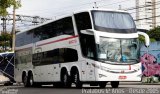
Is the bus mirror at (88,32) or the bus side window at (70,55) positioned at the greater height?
the bus mirror at (88,32)

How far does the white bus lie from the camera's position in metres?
21.4

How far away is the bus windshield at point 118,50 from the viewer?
21.4m

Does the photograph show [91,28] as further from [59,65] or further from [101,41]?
[59,65]

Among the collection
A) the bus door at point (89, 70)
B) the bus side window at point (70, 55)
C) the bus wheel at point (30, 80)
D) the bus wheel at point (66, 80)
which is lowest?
the bus wheel at point (30, 80)

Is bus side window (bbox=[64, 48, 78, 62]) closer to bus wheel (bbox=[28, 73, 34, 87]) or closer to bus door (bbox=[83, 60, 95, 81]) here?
bus door (bbox=[83, 60, 95, 81])

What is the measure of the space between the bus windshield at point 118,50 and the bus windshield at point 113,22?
1.80 feet

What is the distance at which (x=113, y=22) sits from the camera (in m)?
22.0

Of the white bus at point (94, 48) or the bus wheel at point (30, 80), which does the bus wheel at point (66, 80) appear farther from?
the bus wheel at point (30, 80)

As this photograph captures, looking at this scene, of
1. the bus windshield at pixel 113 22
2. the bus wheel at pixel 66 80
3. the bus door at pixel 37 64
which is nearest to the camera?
the bus windshield at pixel 113 22

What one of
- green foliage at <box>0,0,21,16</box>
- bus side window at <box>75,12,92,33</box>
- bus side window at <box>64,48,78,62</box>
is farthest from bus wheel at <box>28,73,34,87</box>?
bus side window at <box>75,12,92,33</box>

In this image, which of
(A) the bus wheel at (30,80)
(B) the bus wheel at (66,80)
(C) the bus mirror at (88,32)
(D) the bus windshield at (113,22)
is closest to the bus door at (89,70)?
(C) the bus mirror at (88,32)

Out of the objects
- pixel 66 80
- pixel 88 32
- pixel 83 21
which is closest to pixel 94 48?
pixel 88 32

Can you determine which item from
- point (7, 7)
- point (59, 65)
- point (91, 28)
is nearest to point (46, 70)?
point (59, 65)

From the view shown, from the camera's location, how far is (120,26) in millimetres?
22062
